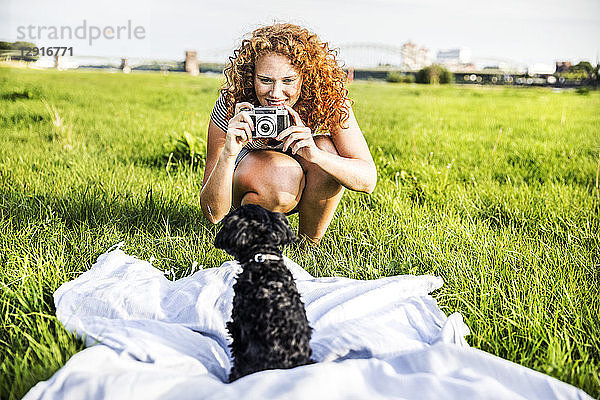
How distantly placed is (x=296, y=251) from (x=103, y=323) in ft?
3.37

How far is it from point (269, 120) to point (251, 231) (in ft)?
2.37

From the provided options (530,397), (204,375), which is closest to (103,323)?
(204,375)

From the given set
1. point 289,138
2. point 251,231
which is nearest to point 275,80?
point 289,138

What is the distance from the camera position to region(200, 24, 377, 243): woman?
7.02 ft

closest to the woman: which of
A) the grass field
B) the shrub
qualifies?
the grass field

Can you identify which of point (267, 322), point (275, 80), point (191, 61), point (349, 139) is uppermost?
point (191, 61)

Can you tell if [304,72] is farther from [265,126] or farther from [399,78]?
[399,78]

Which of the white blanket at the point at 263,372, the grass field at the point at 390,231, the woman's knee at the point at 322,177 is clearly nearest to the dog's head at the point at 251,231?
the white blanket at the point at 263,372

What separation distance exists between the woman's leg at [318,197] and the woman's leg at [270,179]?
0.17 ft

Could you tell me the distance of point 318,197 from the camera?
8.25ft

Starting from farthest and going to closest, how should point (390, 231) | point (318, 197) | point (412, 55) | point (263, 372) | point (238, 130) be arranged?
1. point (412, 55)
2. point (390, 231)
3. point (318, 197)
4. point (238, 130)
5. point (263, 372)

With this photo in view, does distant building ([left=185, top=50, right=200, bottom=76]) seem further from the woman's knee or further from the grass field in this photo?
the woman's knee

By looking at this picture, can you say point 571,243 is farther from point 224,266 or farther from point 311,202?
point 224,266

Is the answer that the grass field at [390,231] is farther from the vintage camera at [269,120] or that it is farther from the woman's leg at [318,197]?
the vintage camera at [269,120]
